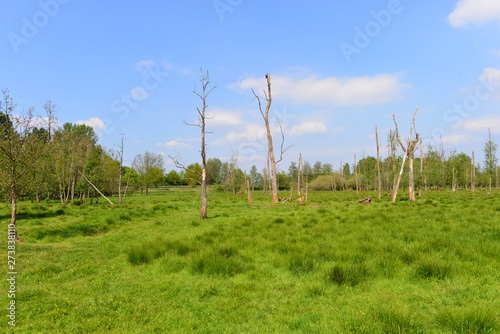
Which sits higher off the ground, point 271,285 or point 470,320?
point 470,320

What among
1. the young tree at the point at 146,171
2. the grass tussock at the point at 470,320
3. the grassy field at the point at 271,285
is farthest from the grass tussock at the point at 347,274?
the young tree at the point at 146,171

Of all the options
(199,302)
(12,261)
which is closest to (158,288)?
(199,302)

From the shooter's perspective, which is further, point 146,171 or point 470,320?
point 146,171

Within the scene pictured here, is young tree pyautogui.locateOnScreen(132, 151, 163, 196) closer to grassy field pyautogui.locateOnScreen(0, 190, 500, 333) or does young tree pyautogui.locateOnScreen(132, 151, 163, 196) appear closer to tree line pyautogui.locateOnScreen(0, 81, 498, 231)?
tree line pyautogui.locateOnScreen(0, 81, 498, 231)

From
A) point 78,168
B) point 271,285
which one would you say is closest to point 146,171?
point 78,168

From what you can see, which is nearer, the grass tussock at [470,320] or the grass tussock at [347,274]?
the grass tussock at [470,320]

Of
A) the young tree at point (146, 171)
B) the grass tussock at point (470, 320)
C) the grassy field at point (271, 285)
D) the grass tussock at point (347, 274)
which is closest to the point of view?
the grass tussock at point (470, 320)

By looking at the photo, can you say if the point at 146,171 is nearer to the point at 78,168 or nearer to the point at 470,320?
the point at 78,168

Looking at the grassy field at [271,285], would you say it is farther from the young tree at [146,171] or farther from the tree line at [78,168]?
the young tree at [146,171]

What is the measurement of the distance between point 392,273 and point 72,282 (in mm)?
7125

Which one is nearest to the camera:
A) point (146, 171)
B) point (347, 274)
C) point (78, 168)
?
point (347, 274)

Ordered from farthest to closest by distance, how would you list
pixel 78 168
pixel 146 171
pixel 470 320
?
pixel 146 171 < pixel 78 168 < pixel 470 320

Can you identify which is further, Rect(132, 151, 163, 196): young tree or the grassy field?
Rect(132, 151, 163, 196): young tree

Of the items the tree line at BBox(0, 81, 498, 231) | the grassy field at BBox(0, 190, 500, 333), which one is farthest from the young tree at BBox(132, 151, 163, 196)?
the grassy field at BBox(0, 190, 500, 333)
